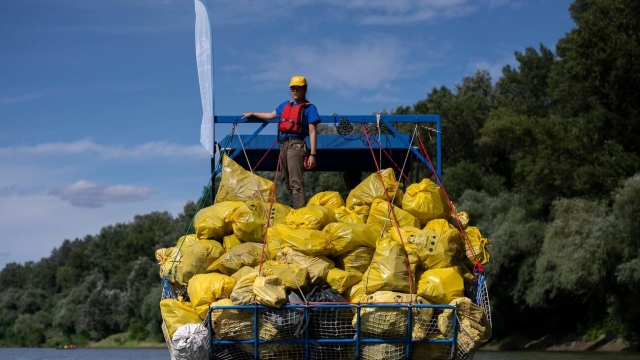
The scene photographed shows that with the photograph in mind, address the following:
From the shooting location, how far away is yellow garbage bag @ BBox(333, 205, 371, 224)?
9023 mm

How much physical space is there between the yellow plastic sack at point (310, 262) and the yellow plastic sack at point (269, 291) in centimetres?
53

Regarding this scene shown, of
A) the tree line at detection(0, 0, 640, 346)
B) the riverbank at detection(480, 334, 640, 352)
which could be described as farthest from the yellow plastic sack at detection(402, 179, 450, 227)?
the riverbank at detection(480, 334, 640, 352)

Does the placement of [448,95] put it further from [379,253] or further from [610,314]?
[379,253]

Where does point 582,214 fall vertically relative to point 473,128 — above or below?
below

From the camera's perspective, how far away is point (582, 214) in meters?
27.8

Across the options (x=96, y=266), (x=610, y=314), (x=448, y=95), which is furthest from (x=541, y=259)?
(x=96, y=266)

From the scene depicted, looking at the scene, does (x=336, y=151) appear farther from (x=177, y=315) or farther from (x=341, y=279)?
(x=177, y=315)

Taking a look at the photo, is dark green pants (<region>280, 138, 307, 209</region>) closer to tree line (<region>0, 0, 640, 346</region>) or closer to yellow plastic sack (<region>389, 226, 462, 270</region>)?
yellow plastic sack (<region>389, 226, 462, 270</region>)

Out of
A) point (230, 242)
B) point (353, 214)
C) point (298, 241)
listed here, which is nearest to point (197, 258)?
point (230, 242)

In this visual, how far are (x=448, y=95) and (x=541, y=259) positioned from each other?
2460 centimetres

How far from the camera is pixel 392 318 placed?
757 centimetres

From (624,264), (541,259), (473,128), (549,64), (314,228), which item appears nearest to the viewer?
(314,228)

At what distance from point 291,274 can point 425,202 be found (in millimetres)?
1803

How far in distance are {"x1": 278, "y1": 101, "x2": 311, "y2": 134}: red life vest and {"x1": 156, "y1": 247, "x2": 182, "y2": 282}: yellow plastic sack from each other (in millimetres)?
1694
